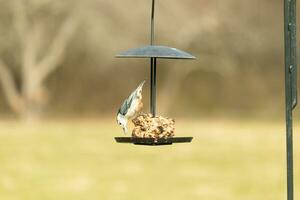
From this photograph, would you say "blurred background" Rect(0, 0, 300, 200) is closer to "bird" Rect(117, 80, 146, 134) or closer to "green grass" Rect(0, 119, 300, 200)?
"green grass" Rect(0, 119, 300, 200)

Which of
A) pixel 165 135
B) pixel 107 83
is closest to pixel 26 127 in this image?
pixel 107 83

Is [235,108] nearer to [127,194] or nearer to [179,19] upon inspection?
[179,19]

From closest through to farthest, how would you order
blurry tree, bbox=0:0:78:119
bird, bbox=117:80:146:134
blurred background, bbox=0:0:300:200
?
1. bird, bbox=117:80:146:134
2. blurred background, bbox=0:0:300:200
3. blurry tree, bbox=0:0:78:119

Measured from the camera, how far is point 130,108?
4.45m

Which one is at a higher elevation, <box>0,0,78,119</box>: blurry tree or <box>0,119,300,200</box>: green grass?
<box>0,0,78,119</box>: blurry tree

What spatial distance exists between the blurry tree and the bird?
1476 centimetres

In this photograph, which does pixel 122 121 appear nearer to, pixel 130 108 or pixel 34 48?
pixel 130 108

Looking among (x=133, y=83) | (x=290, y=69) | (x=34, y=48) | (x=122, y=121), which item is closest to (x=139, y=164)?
(x=133, y=83)

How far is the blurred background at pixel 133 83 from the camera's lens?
1620cm

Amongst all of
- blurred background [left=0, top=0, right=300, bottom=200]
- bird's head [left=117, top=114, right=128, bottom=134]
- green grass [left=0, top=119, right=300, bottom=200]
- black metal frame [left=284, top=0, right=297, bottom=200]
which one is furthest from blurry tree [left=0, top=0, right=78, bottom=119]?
black metal frame [left=284, top=0, right=297, bottom=200]

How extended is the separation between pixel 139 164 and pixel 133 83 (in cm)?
405

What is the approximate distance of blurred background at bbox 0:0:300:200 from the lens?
53.2 ft

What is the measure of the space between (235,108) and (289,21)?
16.4 meters

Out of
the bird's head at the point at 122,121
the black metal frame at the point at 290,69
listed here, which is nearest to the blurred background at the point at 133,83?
the bird's head at the point at 122,121
